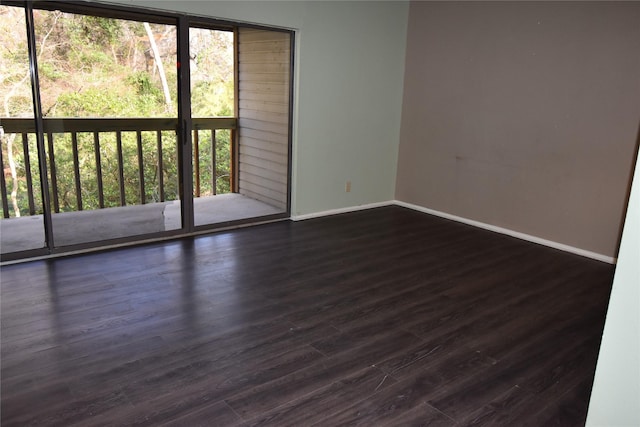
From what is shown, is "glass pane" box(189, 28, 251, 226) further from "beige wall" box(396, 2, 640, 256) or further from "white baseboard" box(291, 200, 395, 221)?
"beige wall" box(396, 2, 640, 256)

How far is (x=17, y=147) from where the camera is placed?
3676 mm

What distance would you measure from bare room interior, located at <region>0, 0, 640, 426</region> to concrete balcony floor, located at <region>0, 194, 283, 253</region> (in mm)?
19

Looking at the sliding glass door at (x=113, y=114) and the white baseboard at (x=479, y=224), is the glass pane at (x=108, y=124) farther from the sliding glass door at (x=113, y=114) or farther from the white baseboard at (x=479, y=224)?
Result: the white baseboard at (x=479, y=224)

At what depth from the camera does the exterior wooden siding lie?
4.92 metres

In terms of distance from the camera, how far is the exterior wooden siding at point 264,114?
492 centimetres

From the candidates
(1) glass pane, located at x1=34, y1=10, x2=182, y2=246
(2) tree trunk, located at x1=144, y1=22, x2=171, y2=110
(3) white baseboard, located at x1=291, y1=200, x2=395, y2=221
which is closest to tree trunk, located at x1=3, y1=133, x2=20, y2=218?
(1) glass pane, located at x1=34, y1=10, x2=182, y2=246

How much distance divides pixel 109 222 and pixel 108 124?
843 millimetres

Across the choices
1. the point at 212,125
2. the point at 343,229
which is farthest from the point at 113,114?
the point at 343,229

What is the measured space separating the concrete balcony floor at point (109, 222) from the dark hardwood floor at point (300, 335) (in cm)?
25

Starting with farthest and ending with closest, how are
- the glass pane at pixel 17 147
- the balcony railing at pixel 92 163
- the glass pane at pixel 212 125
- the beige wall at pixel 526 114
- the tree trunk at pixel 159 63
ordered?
the glass pane at pixel 212 125 → the beige wall at pixel 526 114 → the tree trunk at pixel 159 63 → the balcony railing at pixel 92 163 → the glass pane at pixel 17 147

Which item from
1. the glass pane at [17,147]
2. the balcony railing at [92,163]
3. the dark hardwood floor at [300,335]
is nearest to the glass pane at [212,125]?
the balcony railing at [92,163]

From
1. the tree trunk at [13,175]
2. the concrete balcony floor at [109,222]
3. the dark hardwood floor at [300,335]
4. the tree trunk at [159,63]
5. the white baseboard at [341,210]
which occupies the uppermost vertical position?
the tree trunk at [159,63]

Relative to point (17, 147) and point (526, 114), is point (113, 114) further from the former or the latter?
point (526, 114)


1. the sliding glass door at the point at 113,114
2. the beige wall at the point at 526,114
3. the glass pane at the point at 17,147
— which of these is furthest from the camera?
the beige wall at the point at 526,114
